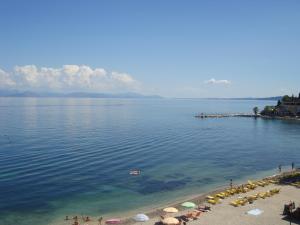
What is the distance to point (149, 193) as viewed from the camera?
5319cm

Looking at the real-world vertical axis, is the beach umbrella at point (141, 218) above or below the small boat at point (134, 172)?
below

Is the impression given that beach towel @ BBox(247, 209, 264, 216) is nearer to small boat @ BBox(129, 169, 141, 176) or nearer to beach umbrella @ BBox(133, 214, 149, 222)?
beach umbrella @ BBox(133, 214, 149, 222)

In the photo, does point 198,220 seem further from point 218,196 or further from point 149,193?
point 149,193

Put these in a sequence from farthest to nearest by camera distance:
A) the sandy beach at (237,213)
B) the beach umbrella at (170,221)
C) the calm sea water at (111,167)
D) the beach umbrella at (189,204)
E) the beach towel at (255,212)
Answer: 1. the calm sea water at (111,167)
2. the beach umbrella at (189,204)
3. the beach towel at (255,212)
4. the sandy beach at (237,213)
5. the beach umbrella at (170,221)

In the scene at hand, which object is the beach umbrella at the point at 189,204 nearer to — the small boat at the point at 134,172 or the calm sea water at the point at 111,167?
the calm sea water at the point at 111,167

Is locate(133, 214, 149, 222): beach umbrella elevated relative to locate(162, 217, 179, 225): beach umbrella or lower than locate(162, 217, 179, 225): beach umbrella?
lower

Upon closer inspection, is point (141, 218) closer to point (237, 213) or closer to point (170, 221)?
point (170, 221)

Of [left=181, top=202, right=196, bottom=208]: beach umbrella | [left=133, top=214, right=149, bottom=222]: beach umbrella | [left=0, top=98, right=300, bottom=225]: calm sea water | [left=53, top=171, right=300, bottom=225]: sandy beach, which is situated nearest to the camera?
[left=53, top=171, right=300, bottom=225]: sandy beach


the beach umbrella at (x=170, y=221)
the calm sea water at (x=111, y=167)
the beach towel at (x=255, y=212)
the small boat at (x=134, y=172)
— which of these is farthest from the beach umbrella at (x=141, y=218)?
the small boat at (x=134, y=172)

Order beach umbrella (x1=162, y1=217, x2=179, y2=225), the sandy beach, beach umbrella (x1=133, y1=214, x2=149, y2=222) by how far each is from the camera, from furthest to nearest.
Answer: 1. beach umbrella (x1=133, y1=214, x2=149, y2=222)
2. the sandy beach
3. beach umbrella (x1=162, y1=217, x2=179, y2=225)

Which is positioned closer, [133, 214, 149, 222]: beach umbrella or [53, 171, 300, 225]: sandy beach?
[53, 171, 300, 225]: sandy beach

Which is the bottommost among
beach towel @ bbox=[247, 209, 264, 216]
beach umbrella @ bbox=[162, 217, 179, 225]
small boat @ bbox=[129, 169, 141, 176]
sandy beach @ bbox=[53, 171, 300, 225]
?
sandy beach @ bbox=[53, 171, 300, 225]

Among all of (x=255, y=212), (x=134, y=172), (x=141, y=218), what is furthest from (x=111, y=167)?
(x=255, y=212)

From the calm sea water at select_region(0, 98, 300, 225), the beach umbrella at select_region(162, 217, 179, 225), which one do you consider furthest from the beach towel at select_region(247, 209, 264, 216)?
the calm sea water at select_region(0, 98, 300, 225)
